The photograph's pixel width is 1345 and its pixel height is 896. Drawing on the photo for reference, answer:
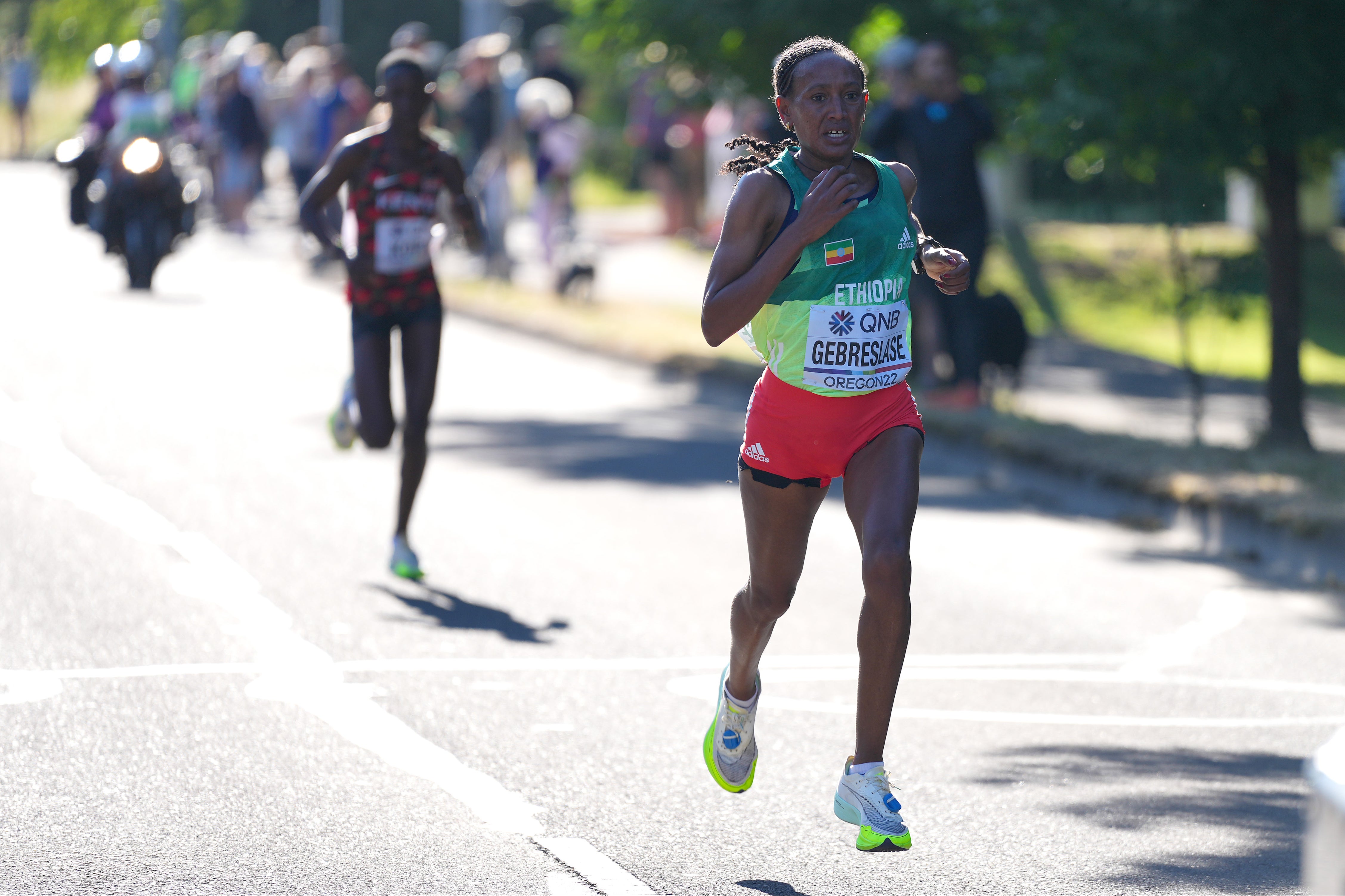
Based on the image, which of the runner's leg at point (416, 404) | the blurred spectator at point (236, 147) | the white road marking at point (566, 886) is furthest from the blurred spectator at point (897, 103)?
the blurred spectator at point (236, 147)

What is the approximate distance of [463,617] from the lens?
7.79m

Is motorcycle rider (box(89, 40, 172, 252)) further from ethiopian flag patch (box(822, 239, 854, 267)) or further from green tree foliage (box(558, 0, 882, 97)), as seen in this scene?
ethiopian flag patch (box(822, 239, 854, 267))

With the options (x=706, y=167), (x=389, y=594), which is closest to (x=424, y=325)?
(x=389, y=594)

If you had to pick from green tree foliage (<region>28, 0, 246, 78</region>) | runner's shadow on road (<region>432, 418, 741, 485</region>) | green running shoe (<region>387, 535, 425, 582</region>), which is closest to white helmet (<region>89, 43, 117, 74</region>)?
runner's shadow on road (<region>432, 418, 741, 485</region>)

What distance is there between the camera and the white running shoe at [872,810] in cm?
475

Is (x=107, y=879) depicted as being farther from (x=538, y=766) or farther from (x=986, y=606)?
(x=986, y=606)

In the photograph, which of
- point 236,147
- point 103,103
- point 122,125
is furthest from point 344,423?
point 236,147

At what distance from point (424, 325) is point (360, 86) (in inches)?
555

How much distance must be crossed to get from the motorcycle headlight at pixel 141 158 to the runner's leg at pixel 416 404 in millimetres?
10894

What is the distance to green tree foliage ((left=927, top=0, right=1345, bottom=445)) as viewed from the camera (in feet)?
37.2

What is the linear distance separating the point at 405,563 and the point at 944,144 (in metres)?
5.54

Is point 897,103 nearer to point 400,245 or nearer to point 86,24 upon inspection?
point 400,245

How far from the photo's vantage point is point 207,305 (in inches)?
702

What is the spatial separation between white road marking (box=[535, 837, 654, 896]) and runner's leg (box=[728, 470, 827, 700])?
0.58m
